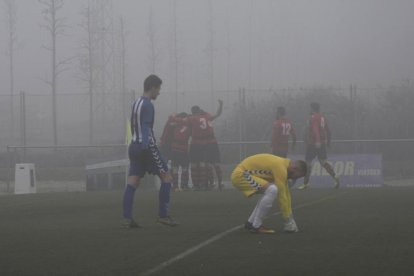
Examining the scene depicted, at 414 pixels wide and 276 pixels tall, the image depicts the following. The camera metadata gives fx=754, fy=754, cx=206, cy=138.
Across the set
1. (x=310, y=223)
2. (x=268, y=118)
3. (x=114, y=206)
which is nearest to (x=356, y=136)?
(x=268, y=118)

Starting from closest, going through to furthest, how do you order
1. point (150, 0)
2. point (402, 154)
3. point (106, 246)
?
1. point (106, 246)
2. point (402, 154)
3. point (150, 0)

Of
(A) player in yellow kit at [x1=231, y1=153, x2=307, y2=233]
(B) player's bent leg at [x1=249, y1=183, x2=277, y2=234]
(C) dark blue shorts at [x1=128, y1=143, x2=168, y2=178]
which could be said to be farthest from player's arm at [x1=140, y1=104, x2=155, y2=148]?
(B) player's bent leg at [x1=249, y1=183, x2=277, y2=234]

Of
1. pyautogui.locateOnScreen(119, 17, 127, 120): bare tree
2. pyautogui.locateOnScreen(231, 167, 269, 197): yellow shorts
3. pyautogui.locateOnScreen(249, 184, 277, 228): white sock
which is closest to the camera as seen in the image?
pyautogui.locateOnScreen(249, 184, 277, 228): white sock

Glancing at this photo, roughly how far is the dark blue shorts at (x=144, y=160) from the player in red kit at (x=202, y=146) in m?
9.34

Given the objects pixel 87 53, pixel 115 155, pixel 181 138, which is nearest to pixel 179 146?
pixel 181 138

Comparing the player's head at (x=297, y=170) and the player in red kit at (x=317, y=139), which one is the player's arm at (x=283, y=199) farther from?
the player in red kit at (x=317, y=139)

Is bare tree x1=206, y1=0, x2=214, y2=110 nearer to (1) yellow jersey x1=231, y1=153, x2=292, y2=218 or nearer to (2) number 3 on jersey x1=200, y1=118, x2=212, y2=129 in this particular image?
(2) number 3 on jersey x1=200, y1=118, x2=212, y2=129

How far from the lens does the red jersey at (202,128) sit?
61.2 ft

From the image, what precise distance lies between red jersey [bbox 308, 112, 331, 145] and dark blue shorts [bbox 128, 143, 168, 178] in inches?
387

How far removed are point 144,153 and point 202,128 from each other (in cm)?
958

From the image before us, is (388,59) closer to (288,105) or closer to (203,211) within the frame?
(288,105)

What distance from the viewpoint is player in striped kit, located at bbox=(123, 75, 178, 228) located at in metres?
9.05

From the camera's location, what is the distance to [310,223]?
30.7 feet

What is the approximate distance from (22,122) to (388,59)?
14889mm
